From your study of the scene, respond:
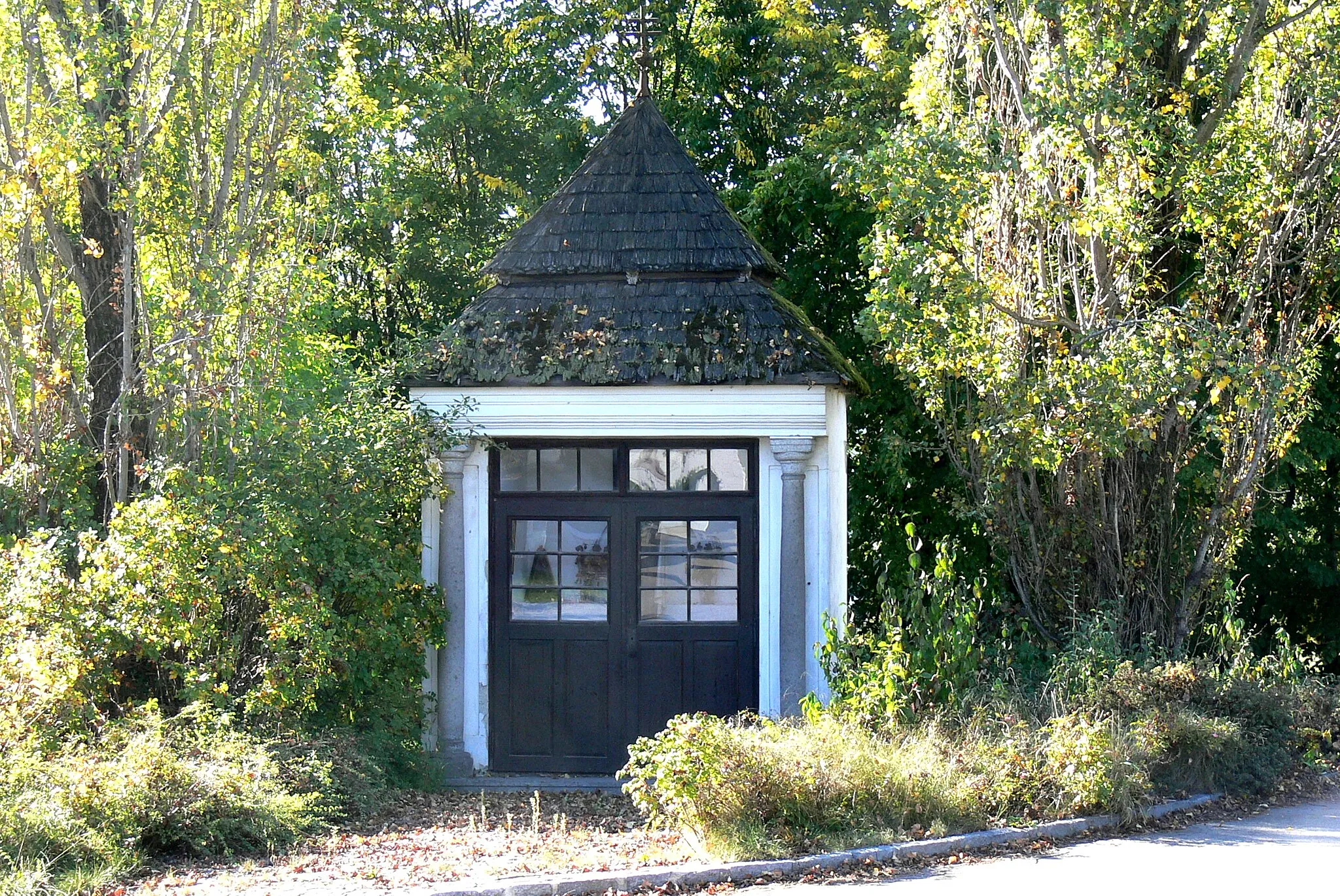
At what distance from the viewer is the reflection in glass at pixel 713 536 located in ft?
35.0

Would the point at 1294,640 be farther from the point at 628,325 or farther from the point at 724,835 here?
the point at 724,835

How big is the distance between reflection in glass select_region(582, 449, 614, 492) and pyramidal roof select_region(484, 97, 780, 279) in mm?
1467

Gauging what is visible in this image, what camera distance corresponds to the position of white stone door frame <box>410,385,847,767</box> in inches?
406

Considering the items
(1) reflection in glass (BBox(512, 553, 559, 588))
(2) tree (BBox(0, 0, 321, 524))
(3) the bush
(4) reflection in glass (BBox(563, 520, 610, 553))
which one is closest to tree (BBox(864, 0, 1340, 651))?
(4) reflection in glass (BBox(563, 520, 610, 553))

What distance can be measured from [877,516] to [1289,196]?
5.95 meters

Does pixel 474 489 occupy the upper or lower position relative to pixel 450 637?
upper

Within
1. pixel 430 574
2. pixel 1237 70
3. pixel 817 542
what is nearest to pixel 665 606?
pixel 817 542

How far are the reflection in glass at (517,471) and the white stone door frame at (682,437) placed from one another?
0.45 ft

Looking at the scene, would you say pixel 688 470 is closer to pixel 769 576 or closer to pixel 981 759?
pixel 769 576

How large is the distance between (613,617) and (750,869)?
12.9 feet

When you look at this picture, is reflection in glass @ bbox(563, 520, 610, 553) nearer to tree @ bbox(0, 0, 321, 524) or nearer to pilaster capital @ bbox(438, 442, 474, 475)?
pilaster capital @ bbox(438, 442, 474, 475)

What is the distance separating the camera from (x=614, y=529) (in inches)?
420

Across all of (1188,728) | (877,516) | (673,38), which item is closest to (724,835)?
(1188,728)

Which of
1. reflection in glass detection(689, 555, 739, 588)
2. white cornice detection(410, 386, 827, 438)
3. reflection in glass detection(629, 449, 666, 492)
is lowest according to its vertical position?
reflection in glass detection(689, 555, 739, 588)
